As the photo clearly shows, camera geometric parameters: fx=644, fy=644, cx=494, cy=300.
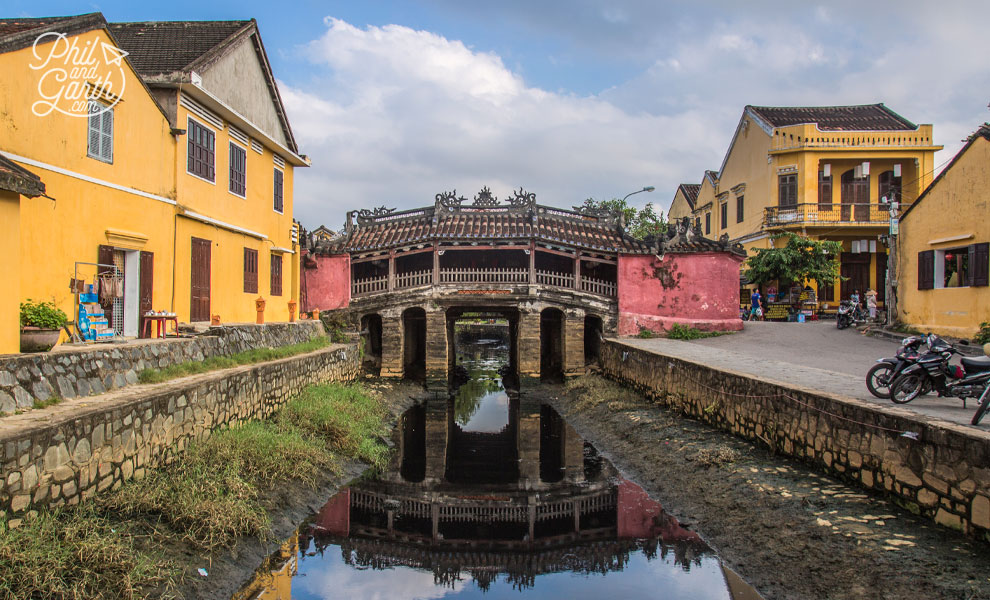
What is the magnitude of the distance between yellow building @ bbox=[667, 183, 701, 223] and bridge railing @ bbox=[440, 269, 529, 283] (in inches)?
780

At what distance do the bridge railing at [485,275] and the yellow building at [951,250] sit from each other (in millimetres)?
11070

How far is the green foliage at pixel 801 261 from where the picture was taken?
23828 millimetres

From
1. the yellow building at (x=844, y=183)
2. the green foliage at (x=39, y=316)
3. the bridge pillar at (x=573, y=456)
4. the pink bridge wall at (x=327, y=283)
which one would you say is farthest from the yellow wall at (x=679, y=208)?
the green foliage at (x=39, y=316)

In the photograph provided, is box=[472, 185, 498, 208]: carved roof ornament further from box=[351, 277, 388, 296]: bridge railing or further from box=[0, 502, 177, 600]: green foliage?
box=[0, 502, 177, 600]: green foliage

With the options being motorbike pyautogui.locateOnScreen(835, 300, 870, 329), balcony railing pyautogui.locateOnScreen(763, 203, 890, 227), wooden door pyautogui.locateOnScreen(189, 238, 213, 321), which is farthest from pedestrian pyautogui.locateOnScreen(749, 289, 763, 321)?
wooden door pyautogui.locateOnScreen(189, 238, 213, 321)

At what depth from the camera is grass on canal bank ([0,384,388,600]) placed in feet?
16.2

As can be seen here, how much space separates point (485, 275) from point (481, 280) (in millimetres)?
336

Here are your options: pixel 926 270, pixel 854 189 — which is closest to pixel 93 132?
pixel 926 270

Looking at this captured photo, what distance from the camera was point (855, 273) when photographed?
2627cm

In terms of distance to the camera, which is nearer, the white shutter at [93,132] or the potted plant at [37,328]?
the potted plant at [37,328]

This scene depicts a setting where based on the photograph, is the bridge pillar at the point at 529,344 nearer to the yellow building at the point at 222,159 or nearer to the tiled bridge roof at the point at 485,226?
the tiled bridge roof at the point at 485,226

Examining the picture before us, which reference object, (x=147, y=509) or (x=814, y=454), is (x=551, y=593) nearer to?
(x=814, y=454)

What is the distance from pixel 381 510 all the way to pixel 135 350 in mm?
4136

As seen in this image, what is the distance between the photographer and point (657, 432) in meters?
12.1
